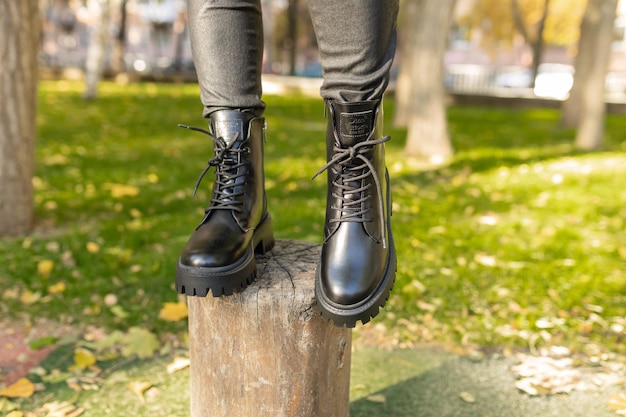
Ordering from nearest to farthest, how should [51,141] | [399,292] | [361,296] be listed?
1. [361,296]
2. [399,292]
3. [51,141]

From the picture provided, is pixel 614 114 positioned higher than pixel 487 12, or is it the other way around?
pixel 487 12

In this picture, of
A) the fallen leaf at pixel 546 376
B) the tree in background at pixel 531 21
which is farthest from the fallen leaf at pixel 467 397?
the tree in background at pixel 531 21

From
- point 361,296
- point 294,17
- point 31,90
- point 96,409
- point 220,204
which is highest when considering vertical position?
point 294,17

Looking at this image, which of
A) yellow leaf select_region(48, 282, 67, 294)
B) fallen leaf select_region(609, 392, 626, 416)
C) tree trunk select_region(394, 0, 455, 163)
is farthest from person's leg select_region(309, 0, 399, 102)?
tree trunk select_region(394, 0, 455, 163)

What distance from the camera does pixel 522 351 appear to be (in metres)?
2.81

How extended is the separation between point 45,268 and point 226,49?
2243mm

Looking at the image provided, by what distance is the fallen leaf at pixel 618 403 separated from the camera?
2.30 metres

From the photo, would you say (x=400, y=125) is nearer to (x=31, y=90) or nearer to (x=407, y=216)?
(x=407, y=216)

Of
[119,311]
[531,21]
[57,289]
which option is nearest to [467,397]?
[119,311]

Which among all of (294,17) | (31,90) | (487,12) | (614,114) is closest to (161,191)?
(31,90)

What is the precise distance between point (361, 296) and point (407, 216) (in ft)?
10.5

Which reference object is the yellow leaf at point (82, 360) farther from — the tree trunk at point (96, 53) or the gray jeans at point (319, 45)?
the tree trunk at point (96, 53)

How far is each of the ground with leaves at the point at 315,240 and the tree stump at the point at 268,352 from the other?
587 millimetres

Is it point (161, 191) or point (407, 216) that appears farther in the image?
point (161, 191)
